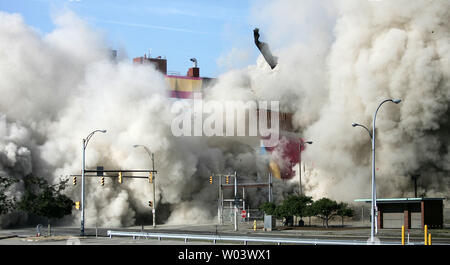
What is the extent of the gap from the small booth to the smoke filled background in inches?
590

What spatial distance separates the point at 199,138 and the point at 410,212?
36659mm

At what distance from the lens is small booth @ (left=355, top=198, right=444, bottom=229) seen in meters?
56.3

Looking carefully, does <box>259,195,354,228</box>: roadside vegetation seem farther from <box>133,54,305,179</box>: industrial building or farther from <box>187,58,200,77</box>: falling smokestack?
<box>187,58,200,77</box>: falling smokestack

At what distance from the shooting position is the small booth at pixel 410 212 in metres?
56.3

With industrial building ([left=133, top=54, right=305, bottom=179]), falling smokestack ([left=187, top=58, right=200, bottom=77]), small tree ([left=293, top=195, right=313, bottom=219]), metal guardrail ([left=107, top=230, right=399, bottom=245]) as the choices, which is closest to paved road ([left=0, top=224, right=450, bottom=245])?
metal guardrail ([left=107, top=230, right=399, bottom=245])

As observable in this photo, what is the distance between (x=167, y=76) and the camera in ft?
343

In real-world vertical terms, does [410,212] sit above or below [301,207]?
above

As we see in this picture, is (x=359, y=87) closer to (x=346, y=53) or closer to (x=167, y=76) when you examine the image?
(x=346, y=53)

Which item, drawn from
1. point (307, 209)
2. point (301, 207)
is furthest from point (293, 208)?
point (307, 209)

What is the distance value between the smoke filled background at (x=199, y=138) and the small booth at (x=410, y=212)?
15.0 m

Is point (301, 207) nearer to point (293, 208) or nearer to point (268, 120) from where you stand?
point (293, 208)

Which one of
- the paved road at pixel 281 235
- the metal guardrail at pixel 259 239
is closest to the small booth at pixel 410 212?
the paved road at pixel 281 235

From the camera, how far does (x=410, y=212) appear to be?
188 feet

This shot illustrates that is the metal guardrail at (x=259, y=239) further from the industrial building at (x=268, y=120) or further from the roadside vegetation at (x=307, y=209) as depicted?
the industrial building at (x=268, y=120)
